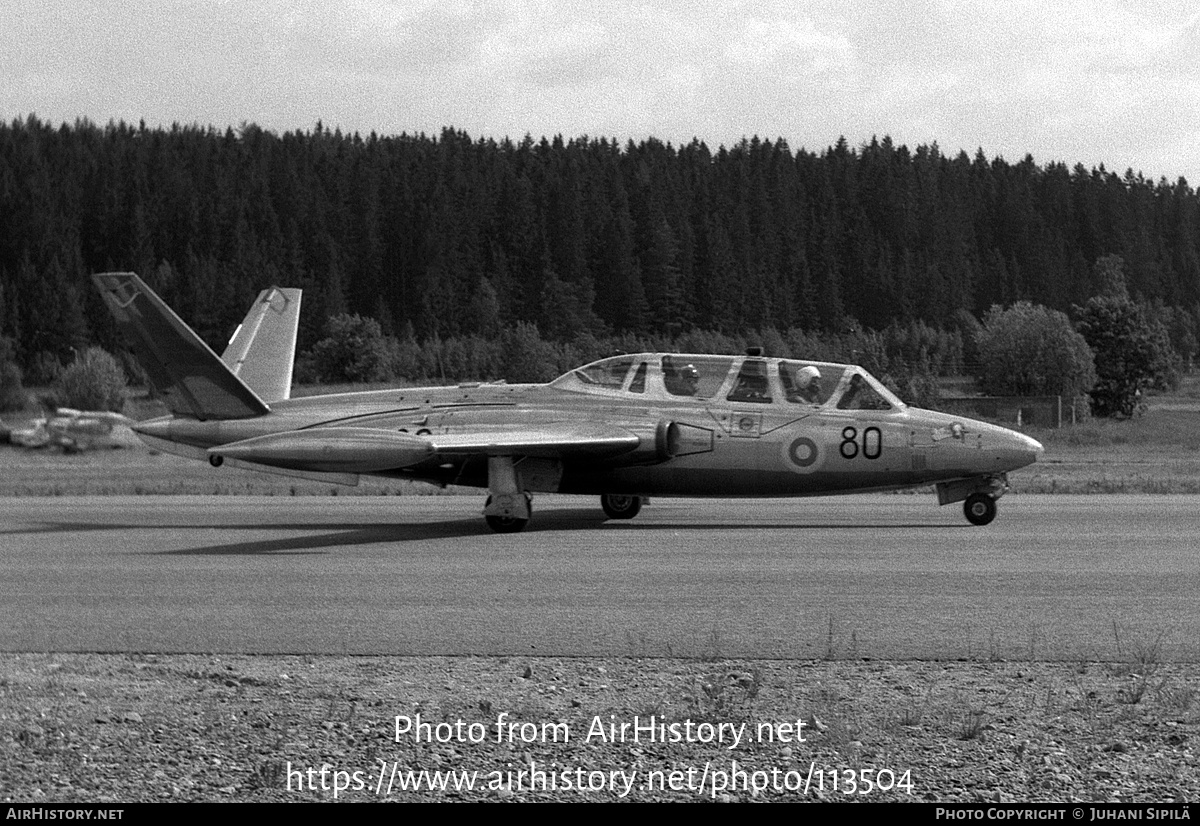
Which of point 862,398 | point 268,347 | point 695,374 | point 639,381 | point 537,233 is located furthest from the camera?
point 537,233

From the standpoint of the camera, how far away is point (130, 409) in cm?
2688

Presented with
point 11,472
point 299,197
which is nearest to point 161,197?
point 299,197

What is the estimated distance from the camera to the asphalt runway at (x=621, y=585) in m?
10.7

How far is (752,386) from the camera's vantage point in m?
20.5

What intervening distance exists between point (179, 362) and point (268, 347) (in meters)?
Answer: 4.06

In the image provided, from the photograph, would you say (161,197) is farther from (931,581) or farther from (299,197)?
(931,581)

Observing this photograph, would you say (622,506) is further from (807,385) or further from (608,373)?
(807,385)

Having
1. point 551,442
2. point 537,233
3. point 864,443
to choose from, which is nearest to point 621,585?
point 551,442

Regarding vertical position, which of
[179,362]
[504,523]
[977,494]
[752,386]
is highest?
[179,362]

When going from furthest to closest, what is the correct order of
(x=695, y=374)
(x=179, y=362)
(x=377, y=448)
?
(x=179, y=362) < (x=695, y=374) < (x=377, y=448)

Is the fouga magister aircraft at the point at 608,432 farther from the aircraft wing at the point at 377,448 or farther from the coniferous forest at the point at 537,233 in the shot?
the coniferous forest at the point at 537,233

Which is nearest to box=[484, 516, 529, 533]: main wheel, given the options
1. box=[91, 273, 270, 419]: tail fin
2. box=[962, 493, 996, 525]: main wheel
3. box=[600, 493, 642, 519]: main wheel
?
box=[600, 493, 642, 519]: main wheel

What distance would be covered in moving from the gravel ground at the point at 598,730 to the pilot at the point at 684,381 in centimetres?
1095

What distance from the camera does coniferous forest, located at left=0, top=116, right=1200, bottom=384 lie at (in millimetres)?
152750
